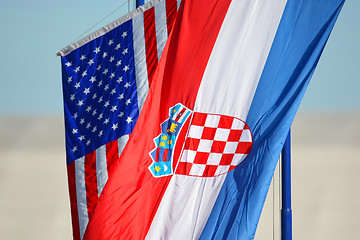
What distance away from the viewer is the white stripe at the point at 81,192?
5.25 meters

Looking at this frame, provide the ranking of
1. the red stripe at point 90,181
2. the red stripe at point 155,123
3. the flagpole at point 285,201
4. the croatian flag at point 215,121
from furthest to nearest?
the flagpole at point 285,201 → the red stripe at point 90,181 → the red stripe at point 155,123 → the croatian flag at point 215,121

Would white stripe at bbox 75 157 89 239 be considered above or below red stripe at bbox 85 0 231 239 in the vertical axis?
below

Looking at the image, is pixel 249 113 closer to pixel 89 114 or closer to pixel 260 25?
pixel 260 25

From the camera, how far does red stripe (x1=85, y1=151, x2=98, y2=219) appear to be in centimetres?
523

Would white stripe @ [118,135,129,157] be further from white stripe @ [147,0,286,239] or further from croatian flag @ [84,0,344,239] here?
white stripe @ [147,0,286,239]

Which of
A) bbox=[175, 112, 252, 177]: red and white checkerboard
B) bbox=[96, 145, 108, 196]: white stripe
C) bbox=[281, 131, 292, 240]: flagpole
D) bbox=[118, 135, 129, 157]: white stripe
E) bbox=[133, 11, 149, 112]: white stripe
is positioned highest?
bbox=[133, 11, 149, 112]: white stripe

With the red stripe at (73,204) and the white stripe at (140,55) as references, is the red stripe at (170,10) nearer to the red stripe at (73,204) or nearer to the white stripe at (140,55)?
the white stripe at (140,55)

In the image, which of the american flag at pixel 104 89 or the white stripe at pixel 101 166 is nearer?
the american flag at pixel 104 89

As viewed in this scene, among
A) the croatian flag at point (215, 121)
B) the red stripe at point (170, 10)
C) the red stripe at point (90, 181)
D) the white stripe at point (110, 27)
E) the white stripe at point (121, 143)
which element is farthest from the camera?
the red stripe at point (90, 181)

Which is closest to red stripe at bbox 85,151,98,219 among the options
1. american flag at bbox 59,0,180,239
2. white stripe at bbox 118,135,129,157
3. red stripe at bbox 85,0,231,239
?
american flag at bbox 59,0,180,239

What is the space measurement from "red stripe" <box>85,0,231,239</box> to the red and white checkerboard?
0.39 ft

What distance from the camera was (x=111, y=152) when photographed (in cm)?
515

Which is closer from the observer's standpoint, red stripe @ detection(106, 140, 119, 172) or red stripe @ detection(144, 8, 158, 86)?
red stripe @ detection(144, 8, 158, 86)

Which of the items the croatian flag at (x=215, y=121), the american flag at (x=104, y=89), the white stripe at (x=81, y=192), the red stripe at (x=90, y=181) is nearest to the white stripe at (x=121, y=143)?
the american flag at (x=104, y=89)
